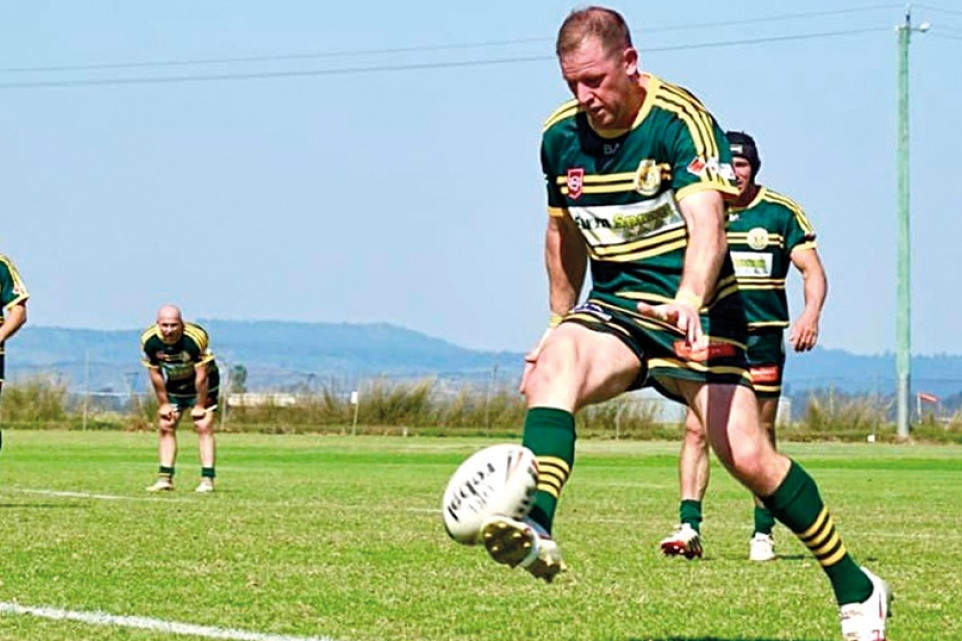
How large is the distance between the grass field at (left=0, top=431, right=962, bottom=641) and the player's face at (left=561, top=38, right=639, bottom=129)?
1886 mm

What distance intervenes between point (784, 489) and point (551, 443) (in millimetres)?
974

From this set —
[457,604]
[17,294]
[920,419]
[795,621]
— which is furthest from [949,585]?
[920,419]

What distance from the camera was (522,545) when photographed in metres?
6.64

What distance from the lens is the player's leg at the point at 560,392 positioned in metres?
6.93

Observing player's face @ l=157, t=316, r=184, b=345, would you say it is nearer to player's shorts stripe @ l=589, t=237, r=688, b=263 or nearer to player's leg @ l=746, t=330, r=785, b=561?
player's leg @ l=746, t=330, r=785, b=561

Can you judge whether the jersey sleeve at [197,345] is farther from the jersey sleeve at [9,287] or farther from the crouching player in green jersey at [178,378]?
the jersey sleeve at [9,287]

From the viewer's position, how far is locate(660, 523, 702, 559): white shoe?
456 inches

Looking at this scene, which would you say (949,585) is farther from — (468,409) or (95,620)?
(468,409)

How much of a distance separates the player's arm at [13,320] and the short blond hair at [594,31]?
9.08 m

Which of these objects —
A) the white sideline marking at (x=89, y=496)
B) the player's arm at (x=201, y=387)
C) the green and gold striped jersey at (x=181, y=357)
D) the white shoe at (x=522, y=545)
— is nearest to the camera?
the white shoe at (x=522, y=545)

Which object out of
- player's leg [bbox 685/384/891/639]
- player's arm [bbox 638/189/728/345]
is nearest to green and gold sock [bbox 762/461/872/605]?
player's leg [bbox 685/384/891/639]

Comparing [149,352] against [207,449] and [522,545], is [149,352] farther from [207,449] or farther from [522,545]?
[522,545]

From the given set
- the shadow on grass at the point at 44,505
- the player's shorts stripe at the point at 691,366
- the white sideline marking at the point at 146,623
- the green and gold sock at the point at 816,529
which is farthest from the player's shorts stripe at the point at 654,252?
the shadow on grass at the point at 44,505

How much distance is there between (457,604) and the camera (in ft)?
29.1
